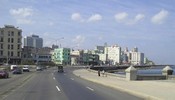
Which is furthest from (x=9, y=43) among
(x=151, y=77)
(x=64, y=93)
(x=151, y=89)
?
(x=151, y=89)

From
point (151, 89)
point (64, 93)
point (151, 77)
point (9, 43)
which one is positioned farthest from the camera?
point (9, 43)

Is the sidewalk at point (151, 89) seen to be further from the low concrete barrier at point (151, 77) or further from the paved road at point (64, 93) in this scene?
the low concrete barrier at point (151, 77)

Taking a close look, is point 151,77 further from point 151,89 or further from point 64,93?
point 64,93

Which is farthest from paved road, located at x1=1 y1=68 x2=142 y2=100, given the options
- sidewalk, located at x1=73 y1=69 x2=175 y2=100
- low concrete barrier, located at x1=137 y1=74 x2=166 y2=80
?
low concrete barrier, located at x1=137 y1=74 x2=166 y2=80

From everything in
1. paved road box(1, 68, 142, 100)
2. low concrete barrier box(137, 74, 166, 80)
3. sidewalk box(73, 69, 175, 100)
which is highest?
low concrete barrier box(137, 74, 166, 80)

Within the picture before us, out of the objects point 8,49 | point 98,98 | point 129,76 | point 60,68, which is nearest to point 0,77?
point 129,76

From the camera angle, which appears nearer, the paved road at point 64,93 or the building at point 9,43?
the paved road at point 64,93

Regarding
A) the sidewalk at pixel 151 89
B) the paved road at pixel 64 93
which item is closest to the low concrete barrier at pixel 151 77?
the sidewalk at pixel 151 89

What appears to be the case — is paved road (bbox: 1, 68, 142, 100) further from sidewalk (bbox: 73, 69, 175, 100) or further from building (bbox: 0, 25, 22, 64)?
building (bbox: 0, 25, 22, 64)

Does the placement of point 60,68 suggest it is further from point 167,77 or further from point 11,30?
point 11,30

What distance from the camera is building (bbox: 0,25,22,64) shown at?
17615 cm

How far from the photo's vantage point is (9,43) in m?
177

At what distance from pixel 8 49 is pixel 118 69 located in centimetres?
5265

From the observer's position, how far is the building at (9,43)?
6935 inches
